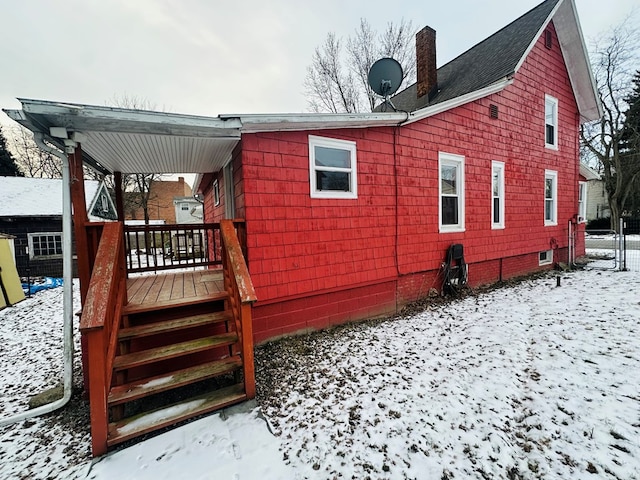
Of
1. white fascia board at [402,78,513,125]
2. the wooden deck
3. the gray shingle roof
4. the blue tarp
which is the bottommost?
the blue tarp

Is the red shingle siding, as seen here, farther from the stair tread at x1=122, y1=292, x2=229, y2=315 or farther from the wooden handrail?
the stair tread at x1=122, y1=292, x2=229, y2=315

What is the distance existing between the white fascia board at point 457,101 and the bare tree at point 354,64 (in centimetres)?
1122

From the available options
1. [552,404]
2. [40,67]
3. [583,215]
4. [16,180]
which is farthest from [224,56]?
[583,215]

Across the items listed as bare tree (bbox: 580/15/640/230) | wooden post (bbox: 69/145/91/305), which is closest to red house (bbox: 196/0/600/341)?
wooden post (bbox: 69/145/91/305)

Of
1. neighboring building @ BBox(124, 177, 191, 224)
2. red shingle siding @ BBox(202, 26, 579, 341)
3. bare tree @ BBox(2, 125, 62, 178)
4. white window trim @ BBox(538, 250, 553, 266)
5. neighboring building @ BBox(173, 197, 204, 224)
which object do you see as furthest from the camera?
neighboring building @ BBox(124, 177, 191, 224)

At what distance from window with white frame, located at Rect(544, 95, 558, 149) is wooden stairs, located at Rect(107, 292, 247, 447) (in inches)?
422

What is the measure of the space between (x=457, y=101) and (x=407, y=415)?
6299 millimetres

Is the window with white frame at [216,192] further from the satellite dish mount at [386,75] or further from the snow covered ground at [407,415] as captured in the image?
the satellite dish mount at [386,75]

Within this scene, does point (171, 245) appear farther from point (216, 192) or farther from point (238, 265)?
point (238, 265)

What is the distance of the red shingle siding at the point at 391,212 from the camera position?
14.0 feet

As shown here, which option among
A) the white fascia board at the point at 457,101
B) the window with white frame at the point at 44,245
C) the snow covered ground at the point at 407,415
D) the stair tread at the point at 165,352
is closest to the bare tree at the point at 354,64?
the white fascia board at the point at 457,101

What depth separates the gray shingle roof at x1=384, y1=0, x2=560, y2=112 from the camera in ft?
23.8

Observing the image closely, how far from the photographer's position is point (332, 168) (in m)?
4.77

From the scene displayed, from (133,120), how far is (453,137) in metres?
6.20
